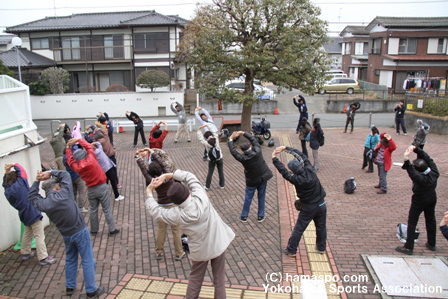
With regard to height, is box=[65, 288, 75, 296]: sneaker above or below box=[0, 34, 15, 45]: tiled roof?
below

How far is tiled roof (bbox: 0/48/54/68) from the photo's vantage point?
26.8m

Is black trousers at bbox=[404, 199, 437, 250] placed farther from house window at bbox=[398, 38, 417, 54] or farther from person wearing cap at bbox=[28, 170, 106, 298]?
house window at bbox=[398, 38, 417, 54]

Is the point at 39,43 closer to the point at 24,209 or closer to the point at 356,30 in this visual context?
the point at 24,209

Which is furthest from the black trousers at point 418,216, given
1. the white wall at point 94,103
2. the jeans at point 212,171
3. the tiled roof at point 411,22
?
the tiled roof at point 411,22

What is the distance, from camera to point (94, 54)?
95.9 feet

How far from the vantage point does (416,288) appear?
16.8 ft

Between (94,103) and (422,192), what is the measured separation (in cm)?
2383

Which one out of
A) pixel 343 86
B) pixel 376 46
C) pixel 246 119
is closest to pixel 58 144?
pixel 246 119

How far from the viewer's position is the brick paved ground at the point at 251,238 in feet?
18.6

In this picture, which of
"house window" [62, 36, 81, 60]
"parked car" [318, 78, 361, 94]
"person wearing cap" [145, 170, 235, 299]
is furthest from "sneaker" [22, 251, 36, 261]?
"parked car" [318, 78, 361, 94]

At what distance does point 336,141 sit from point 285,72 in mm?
4288

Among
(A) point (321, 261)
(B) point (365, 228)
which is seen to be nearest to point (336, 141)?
(B) point (365, 228)

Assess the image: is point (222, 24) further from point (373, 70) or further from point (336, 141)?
point (373, 70)

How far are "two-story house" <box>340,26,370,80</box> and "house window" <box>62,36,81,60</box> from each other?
1054 inches
